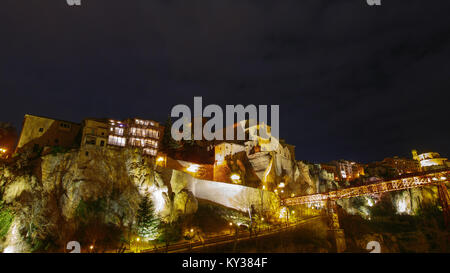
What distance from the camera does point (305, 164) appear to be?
253 ft

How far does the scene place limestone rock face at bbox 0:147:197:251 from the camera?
30812mm

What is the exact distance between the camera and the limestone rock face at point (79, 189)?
1213 inches

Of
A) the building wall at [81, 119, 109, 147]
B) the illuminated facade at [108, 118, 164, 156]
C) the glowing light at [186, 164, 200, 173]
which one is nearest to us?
the building wall at [81, 119, 109, 147]

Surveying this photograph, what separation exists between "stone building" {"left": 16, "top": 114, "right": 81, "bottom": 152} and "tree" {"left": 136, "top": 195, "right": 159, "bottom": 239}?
53.1ft

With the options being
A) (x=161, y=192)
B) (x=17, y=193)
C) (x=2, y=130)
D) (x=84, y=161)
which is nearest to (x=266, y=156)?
(x=161, y=192)

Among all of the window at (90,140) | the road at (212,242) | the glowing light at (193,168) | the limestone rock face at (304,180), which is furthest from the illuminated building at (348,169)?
the window at (90,140)

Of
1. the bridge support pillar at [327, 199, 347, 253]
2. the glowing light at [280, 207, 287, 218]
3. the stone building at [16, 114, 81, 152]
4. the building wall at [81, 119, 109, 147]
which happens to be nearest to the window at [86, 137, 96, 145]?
the building wall at [81, 119, 109, 147]

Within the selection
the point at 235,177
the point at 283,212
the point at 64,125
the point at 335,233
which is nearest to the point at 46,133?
the point at 64,125

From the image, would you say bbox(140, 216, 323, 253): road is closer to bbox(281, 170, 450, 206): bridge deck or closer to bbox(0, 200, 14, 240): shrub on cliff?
bbox(281, 170, 450, 206): bridge deck

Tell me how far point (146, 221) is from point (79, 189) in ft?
30.9

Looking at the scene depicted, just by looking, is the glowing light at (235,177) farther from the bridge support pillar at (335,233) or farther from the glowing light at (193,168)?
the bridge support pillar at (335,233)

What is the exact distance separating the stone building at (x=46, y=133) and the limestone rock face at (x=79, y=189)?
6.96m
